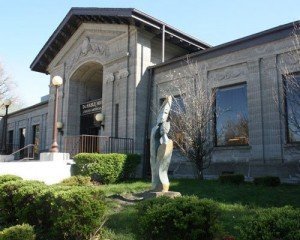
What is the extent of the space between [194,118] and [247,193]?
5.20 meters

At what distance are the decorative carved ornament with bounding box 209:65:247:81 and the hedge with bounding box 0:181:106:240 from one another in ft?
36.6

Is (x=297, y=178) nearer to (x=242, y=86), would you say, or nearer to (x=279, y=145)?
(x=279, y=145)

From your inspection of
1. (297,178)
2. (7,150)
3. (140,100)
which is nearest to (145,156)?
(140,100)

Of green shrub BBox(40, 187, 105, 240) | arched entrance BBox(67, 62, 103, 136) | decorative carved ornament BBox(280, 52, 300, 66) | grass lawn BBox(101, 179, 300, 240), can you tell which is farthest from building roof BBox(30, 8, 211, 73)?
green shrub BBox(40, 187, 105, 240)

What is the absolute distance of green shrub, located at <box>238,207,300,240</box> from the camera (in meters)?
4.43

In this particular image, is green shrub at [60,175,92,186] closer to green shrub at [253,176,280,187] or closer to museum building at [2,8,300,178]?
museum building at [2,8,300,178]

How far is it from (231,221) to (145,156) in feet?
41.1

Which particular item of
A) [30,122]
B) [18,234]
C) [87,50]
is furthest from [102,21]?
[18,234]

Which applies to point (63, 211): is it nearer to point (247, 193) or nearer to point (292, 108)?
point (247, 193)

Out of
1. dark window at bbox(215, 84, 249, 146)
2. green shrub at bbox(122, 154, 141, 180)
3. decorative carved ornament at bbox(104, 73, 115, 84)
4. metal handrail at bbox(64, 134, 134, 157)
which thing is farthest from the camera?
decorative carved ornament at bbox(104, 73, 115, 84)

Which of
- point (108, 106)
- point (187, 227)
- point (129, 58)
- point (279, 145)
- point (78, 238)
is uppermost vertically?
point (129, 58)

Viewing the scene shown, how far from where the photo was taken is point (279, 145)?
15492 mm

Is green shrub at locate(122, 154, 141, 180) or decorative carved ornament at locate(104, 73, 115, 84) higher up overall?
decorative carved ornament at locate(104, 73, 115, 84)

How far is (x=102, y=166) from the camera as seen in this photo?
17594mm
